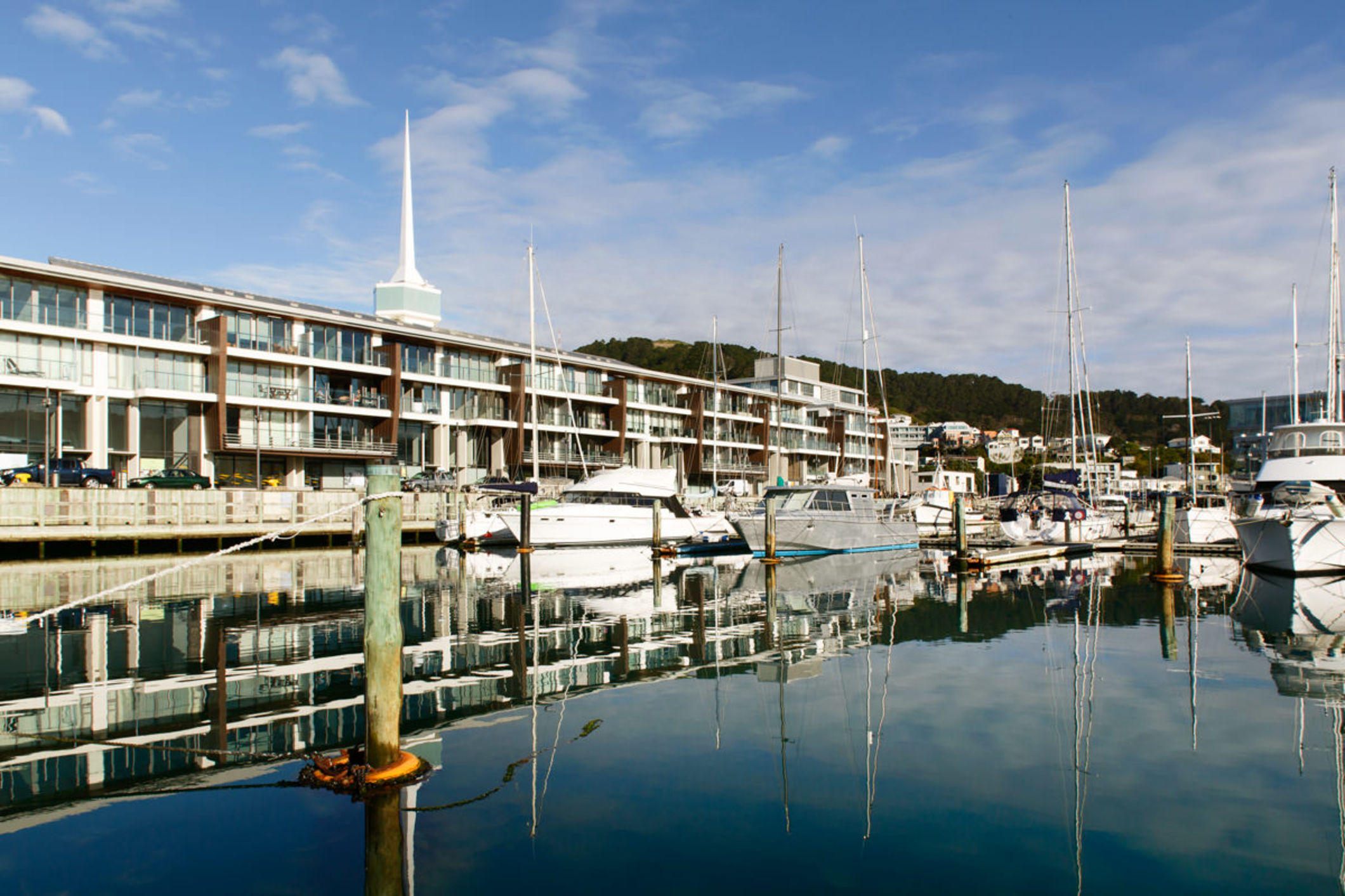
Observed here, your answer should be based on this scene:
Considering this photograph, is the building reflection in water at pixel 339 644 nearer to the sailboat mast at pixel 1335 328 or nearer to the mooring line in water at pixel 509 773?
the mooring line in water at pixel 509 773

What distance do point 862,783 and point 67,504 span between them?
36.8m

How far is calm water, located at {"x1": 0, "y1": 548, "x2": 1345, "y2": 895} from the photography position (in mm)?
7062

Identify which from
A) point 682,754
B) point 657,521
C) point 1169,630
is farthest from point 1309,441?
point 682,754

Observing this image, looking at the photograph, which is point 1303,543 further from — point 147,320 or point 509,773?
point 147,320

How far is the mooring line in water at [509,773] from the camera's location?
26.3 ft

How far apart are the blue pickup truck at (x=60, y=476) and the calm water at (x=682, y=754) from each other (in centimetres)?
2063

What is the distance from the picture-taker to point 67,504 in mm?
34781

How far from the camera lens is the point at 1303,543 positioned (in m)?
28.3

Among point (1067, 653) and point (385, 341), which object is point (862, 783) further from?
point (385, 341)

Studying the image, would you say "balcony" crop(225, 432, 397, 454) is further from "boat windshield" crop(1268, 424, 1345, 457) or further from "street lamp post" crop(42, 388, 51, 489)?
"boat windshield" crop(1268, 424, 1345, 457)

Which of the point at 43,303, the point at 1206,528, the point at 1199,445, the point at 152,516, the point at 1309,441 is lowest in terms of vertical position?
the point at 1206,528

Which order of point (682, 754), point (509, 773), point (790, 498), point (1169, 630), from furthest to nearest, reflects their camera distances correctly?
point (790, 498) < point (1169, 630) < point (682, 754) < point (509, 773)

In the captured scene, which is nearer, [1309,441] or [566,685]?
[566,685]

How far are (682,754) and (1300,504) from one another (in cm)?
2839
